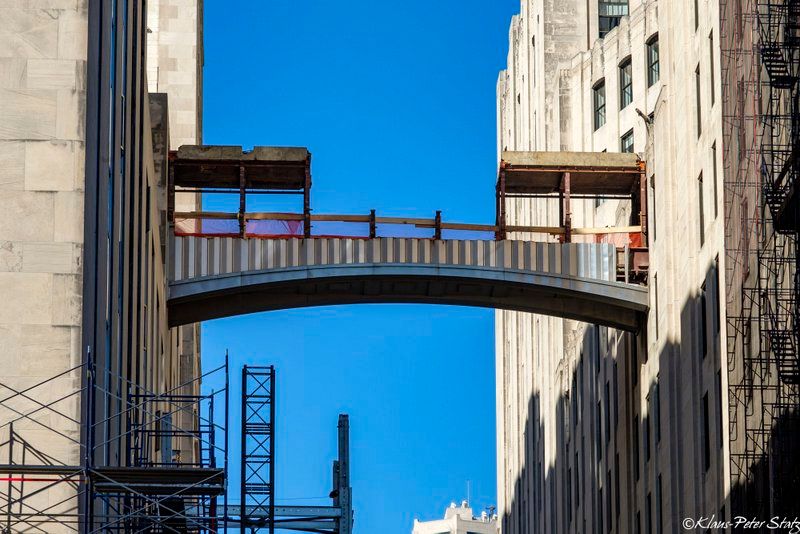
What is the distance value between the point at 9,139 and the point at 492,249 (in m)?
29.6

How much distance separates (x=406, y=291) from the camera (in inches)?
2638

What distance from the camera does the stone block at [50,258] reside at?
121ft

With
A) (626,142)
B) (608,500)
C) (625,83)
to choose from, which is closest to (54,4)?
(608,500)

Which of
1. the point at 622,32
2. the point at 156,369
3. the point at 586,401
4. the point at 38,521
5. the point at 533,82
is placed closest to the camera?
the point at 38,521

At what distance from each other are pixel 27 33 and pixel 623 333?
121ft

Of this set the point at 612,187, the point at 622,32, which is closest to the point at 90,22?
the point at 612,187

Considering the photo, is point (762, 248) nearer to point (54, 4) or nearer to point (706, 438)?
point (706, 438)

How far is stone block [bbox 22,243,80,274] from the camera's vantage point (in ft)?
121

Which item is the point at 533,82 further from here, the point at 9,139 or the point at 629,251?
the point at 9,139

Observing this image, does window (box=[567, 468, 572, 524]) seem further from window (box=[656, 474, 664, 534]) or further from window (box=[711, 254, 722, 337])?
window (box=[711, 254, 722, 337])

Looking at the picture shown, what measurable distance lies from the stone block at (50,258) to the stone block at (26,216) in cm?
17

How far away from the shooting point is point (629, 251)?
66875mm

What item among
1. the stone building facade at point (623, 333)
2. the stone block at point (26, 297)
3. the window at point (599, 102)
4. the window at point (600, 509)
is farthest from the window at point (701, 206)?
the window at point (599, 102)

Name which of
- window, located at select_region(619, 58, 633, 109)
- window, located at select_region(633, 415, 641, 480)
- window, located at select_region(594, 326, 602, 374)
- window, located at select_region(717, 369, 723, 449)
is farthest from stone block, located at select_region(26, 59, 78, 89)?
window, located at select_region(619, 58, 633, 109)
